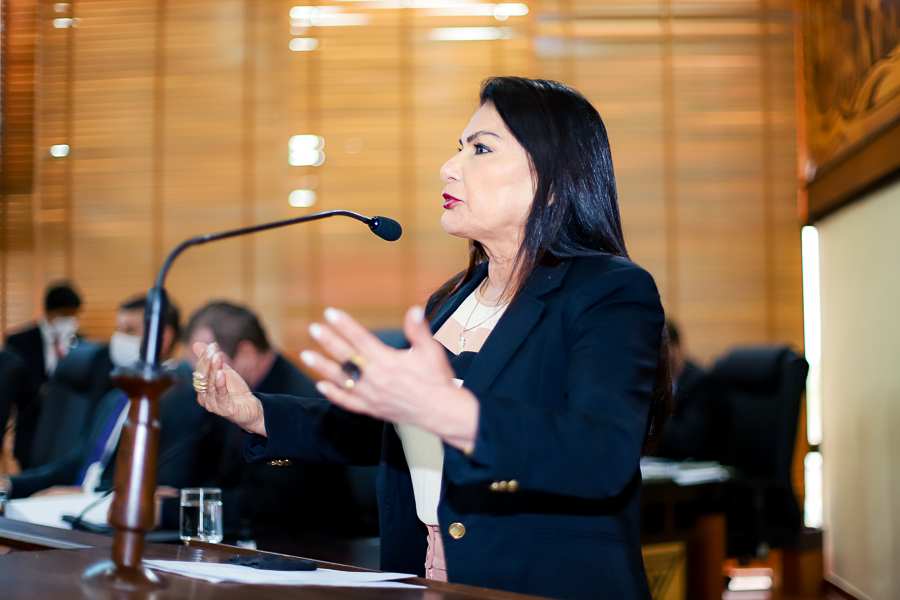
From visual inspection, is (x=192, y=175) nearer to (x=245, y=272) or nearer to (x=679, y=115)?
(x=245, y=272)

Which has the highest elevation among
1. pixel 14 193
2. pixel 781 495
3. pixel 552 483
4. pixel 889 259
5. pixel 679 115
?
pixel 679 115

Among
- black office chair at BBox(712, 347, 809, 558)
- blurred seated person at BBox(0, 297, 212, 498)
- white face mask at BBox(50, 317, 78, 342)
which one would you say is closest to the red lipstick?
blurred seated person at BBox(0, 297, 212, 498)

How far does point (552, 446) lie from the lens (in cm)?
95

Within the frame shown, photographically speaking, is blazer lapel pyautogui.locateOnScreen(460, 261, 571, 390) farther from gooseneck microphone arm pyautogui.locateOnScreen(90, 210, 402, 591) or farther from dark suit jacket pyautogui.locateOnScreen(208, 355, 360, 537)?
dark suit jacket pyautogui.locateOnScreen(208, 355, 360, 537)

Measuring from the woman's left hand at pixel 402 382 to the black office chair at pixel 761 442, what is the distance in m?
2.76

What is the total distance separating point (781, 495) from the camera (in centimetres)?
359

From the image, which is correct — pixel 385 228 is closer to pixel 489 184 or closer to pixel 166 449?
pixel 489 184

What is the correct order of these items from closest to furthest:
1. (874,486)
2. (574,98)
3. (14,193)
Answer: (574,98) < (874,486) < (14,193)

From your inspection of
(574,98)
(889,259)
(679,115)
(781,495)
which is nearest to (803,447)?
(781,495)

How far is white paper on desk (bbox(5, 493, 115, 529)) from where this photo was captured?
7.31 ft

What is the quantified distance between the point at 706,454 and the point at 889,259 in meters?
1.32

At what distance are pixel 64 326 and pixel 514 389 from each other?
14.5 feet

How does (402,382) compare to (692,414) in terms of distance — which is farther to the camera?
(692,414)

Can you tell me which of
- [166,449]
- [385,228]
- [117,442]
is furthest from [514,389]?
[117,442]
